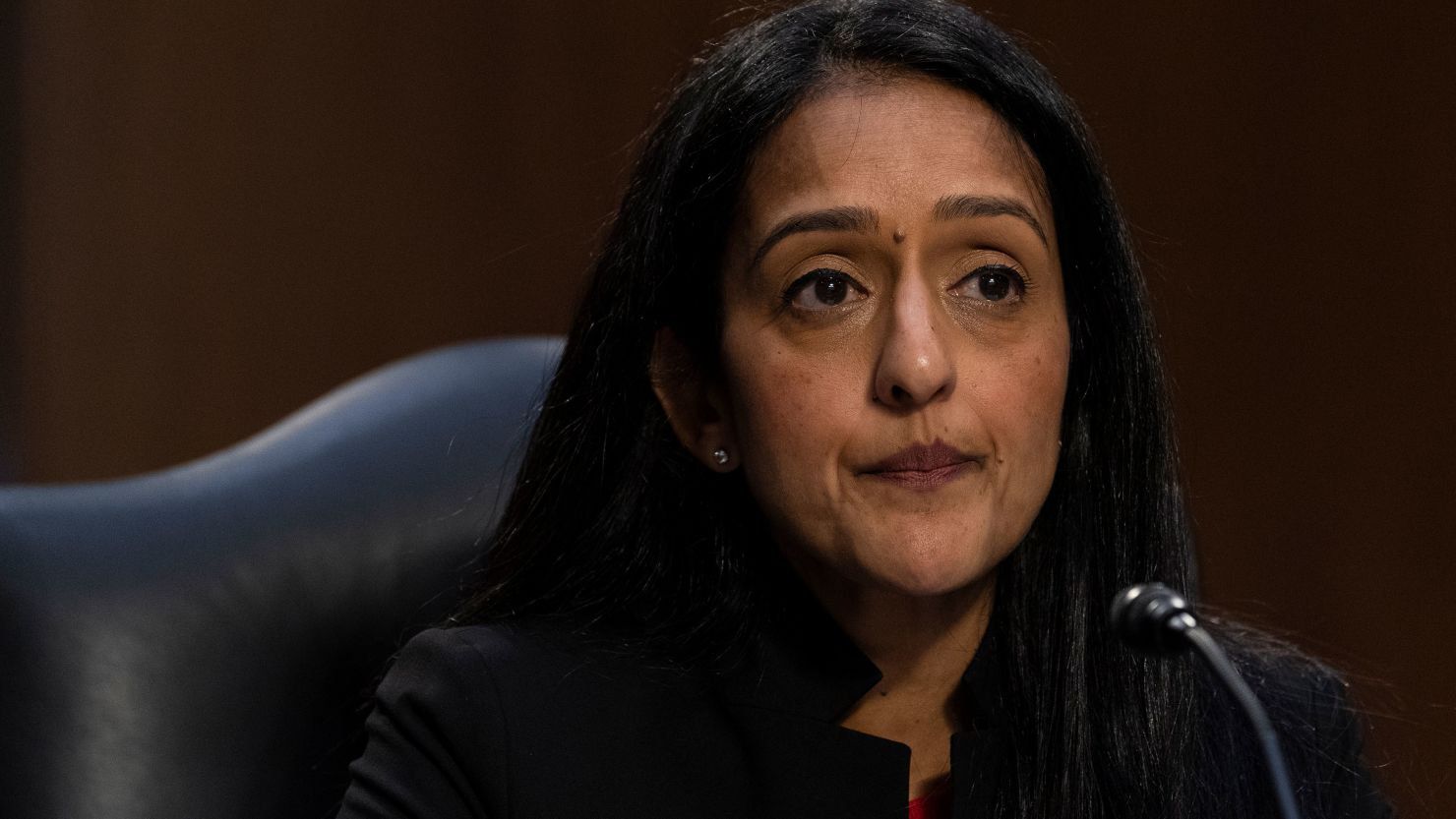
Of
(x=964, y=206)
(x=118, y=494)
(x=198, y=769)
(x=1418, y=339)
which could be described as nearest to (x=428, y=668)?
(x=198, y=769)

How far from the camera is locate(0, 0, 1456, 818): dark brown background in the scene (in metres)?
2.28

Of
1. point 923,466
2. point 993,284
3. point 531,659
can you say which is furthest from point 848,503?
point 531,659

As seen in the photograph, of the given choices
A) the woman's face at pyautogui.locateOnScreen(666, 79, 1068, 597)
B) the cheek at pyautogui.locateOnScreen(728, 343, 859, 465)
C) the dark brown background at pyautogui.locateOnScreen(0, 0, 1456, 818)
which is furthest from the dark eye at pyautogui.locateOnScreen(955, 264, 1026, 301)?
the dark brown background at pyautogui.locateOnScreen(0, 0, 1456, 818)

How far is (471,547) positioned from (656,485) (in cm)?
22

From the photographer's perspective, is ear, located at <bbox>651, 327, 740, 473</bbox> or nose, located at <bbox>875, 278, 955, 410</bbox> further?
ear, located at <bbox>651, 327, 740, 473</bbox>

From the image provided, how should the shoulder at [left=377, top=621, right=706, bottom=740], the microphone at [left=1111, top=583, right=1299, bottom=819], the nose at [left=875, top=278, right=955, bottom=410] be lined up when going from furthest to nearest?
the shoulder at [left=377, top=621, right=706, bottom=740]
the nose at [left=875, top=278, right=955, bottom=410]
the microphone at [left=1111, top=583, right=1299, bottom=819]

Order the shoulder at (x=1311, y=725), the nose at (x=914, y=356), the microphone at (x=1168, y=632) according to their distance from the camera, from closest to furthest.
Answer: the microphone at (x=1168, y=632) < the nose at (x=914, y=356) < the shoulder at (x=1311, y=725)

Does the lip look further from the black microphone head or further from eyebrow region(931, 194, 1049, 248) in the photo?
the black microphone head

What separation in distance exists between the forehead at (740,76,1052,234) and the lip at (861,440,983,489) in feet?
0.54

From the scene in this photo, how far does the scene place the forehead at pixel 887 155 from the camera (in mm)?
1220

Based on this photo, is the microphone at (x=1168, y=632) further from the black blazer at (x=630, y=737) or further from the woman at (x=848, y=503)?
the black blazer at (x=630, y=737)

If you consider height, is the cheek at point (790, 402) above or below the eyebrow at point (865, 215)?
below

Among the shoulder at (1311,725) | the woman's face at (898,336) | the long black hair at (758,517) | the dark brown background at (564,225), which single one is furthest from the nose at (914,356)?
the dark brown background at (564,225)

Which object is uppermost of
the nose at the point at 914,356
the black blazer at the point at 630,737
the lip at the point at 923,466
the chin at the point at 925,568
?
the nose at the point at 914,356
